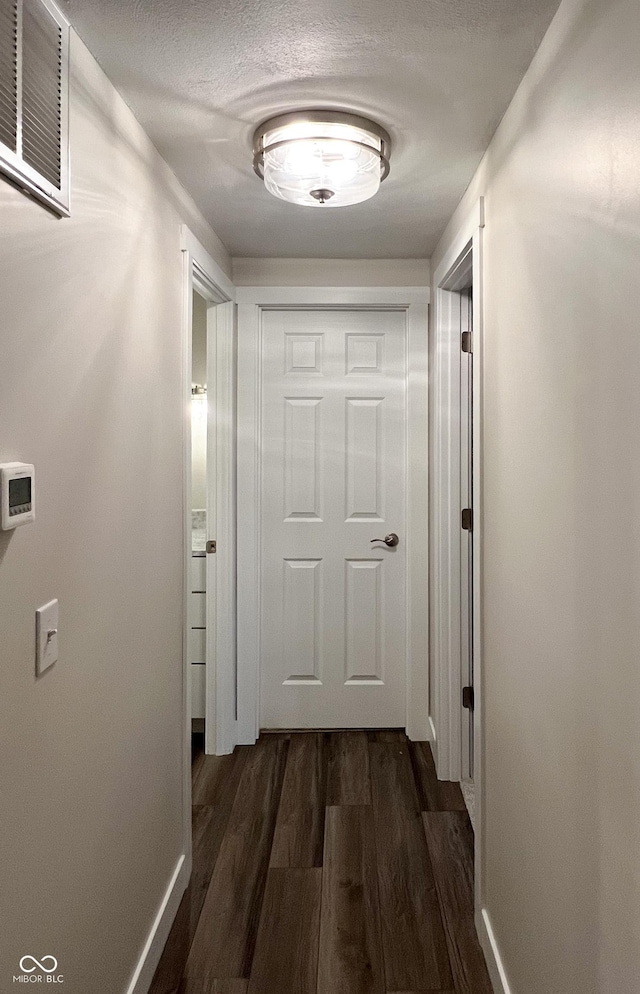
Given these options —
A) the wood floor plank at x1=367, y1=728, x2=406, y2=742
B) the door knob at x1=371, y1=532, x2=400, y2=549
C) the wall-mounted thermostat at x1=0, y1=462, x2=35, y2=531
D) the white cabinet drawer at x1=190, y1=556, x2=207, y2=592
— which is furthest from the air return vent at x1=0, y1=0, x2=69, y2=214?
the wood floor plank at x1=367, y1=728, x2=406, y2=742

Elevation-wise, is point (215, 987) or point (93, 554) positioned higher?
point (93, 554)

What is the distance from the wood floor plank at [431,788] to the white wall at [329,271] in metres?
2.22

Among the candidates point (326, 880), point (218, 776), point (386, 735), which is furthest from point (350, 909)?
point (386, 735)

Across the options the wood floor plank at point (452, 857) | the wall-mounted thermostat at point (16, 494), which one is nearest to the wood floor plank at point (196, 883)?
the wood floor plank at point (452, 857)

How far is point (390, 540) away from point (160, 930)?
1947mm

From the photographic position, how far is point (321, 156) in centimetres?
195

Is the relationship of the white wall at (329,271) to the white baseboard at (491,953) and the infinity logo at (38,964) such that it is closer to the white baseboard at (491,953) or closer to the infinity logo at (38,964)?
the white baseboard at (491,953)

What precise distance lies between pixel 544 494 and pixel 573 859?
2.27 feet

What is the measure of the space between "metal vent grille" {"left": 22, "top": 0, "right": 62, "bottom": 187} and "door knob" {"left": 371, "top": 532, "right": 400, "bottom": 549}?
243 cm

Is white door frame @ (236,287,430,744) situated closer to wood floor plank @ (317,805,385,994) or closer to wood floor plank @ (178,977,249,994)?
wood floor plank @ (317,805,385,994)

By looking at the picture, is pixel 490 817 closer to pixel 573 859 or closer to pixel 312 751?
pixel 573 859

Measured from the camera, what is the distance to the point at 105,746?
5.16 feet

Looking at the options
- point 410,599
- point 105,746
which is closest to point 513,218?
point 105,746

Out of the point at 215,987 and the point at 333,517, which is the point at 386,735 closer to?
the point at 333,517
